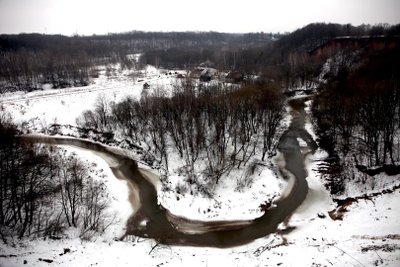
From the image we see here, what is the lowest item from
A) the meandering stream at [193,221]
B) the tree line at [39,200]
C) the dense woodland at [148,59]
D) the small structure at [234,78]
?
the meandering stream at [193,221]

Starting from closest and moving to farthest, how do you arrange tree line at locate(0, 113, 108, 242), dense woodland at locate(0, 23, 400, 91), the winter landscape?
1. the winter landscape
2. tree line at locate(0, 113, 108, 242)
3. dense woodland at locate(0, 23, 400, 91)

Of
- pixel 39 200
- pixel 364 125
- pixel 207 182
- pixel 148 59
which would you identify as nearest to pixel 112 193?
pixel 39 200

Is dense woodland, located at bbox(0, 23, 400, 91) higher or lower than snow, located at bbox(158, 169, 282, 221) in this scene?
higher

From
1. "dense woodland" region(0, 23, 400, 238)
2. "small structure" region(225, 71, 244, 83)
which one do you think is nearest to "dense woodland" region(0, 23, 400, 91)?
"small structure" region(225, 71, 244, 83)

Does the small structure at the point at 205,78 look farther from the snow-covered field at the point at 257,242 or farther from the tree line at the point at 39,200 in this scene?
the tree line at the point at 39,200

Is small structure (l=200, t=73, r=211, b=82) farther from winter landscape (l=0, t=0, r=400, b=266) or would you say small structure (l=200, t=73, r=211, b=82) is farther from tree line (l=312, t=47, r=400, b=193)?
tree line (l=312, t=47, r=400, b=193)

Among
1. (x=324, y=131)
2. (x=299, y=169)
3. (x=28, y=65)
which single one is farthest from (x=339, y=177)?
(x=28, y=65)

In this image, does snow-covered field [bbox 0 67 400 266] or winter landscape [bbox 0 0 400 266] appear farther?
winter landscape [bbox 0 0 400 266]

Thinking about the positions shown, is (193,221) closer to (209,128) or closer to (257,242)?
(257,242)

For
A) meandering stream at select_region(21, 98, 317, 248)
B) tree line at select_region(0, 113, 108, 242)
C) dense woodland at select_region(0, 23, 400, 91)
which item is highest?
dense woodland at select_region(0, 23, 400, 91)

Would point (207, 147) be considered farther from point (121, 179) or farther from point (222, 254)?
point (222, 254)

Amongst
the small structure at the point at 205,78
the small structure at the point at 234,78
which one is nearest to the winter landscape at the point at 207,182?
the small structure at the point at 234,78
